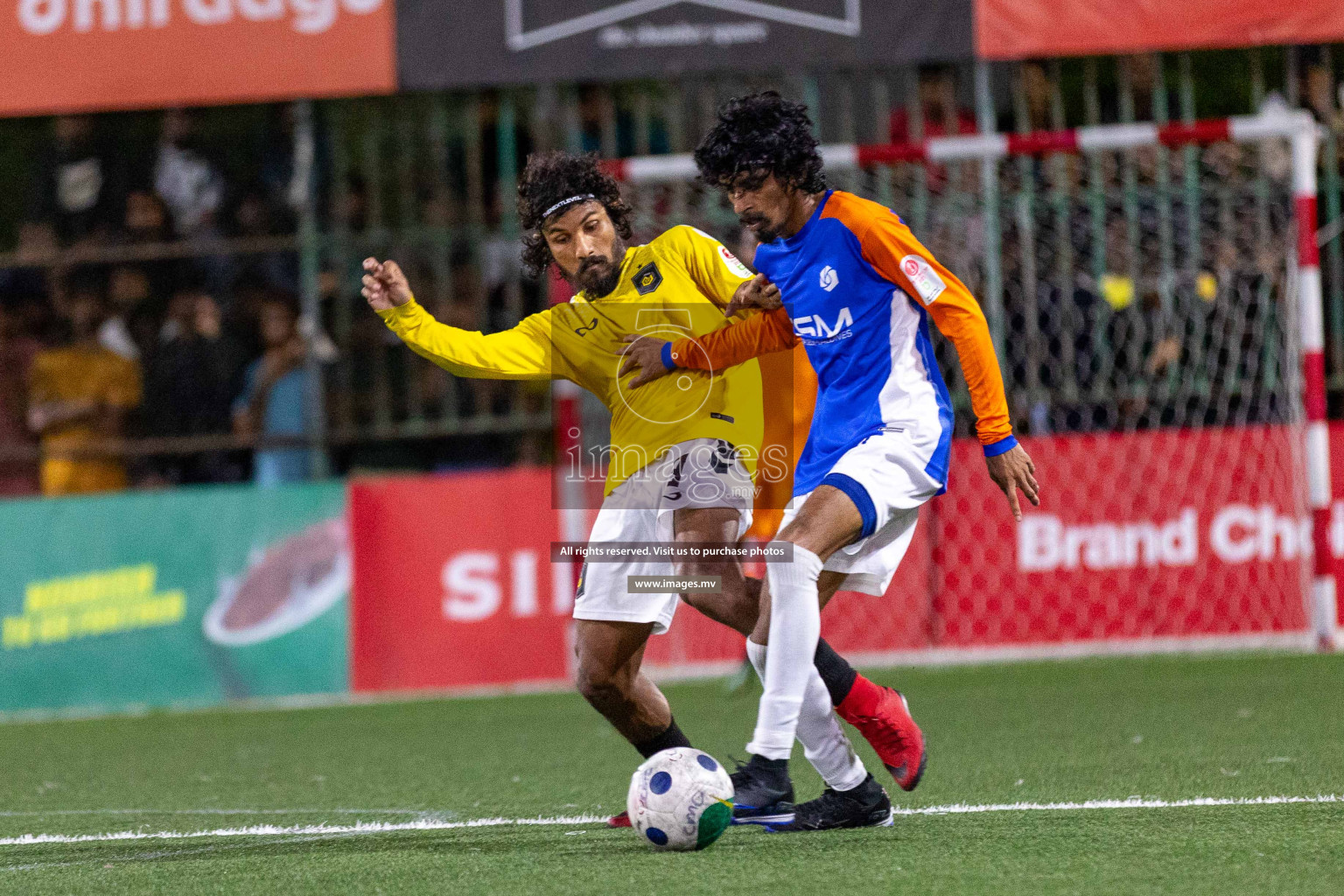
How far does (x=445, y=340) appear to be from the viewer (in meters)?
4.98

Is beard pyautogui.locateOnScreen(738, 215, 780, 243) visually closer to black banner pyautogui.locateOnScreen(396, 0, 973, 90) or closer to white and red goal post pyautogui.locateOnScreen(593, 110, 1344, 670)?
white and red goal post pyautogui.locateOnScreen(593, 110, 1344, 670)

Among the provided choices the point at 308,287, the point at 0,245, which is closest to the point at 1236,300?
the point at 308,287

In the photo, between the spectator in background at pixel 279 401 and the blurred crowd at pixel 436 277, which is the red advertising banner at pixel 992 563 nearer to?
the blurred crowd at pixel 436 277

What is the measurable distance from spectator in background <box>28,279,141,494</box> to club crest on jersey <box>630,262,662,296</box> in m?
5.94

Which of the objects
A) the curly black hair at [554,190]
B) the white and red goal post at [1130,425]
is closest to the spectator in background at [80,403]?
the white and red goal post at [1130,425]

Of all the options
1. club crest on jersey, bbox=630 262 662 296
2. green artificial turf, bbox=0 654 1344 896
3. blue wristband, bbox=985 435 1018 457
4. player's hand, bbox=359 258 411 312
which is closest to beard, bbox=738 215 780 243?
club crest on jersey, bbox=630 262 662 296

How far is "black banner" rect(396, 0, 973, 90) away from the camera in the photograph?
380 inches

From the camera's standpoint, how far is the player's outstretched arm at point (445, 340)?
4.97 metres

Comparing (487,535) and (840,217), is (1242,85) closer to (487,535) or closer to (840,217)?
(487,535)

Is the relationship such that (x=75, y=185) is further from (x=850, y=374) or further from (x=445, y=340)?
(x=850, y=374)

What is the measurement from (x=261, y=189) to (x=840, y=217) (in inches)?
269

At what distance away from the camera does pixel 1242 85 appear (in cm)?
1030

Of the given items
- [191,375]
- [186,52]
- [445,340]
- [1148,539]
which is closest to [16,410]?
[191,375]

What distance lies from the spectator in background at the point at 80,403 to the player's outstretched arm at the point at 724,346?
609cm
